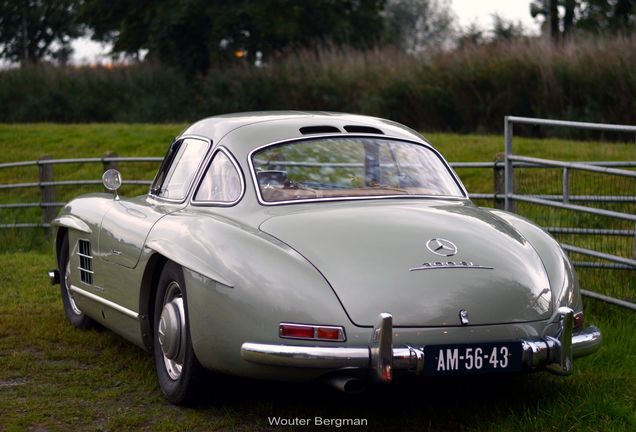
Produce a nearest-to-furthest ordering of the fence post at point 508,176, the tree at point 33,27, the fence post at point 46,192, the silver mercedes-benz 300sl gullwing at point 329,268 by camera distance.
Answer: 1. the silver mercedes-benz 300sl gullwing at point 329,268
2. the fence post at point 508,176
3. the fence post at point 46,192
4. the tree at point 33,27

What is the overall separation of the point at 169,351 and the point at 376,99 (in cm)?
1712

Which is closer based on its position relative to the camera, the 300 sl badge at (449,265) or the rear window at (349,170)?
the 300 sl badge at (449,265)

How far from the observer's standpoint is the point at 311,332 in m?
4.68

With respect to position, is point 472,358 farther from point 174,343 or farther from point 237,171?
point 237,171

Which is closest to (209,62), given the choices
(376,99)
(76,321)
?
(376,99)

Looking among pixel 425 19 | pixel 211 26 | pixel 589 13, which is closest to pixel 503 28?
pixel 589 13

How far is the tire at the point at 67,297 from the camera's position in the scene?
24.4 feet

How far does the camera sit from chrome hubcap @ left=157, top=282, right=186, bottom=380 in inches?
213

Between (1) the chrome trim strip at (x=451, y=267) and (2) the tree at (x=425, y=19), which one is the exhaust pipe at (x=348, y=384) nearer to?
(1) the chrome trim strip at (x=451, y=267)

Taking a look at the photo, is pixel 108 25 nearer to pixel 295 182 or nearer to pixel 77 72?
pixel 77 72

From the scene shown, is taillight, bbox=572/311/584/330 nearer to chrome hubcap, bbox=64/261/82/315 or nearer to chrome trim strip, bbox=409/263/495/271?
chrome trim strip, bbox=409/263/495/271

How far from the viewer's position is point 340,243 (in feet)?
16.2

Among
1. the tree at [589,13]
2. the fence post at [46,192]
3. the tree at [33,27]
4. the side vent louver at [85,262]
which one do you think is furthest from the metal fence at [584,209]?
the tree at [33,27]

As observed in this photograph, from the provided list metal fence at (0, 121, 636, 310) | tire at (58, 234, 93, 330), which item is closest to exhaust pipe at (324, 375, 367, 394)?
metal fence at (0, 121, 636, 310)
